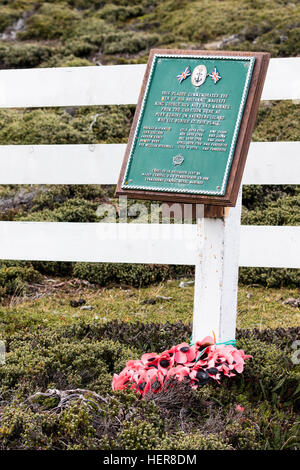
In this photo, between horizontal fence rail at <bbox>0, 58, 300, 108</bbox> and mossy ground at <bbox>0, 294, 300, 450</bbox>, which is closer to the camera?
mossy ground at <bbox>0, 294, 300, 450</bbox>

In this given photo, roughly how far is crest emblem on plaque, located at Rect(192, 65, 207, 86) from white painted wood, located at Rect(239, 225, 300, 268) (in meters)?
1.55

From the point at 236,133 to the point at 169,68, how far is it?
1.92ft

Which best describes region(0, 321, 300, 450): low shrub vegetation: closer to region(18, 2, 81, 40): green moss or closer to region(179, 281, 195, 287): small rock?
region(179, 281, 195, 287): small rock

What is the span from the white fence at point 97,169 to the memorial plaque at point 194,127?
4.84ft

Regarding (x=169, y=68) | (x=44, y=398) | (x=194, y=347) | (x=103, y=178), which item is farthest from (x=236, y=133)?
(x=103, y=178)

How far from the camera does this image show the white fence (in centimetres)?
464

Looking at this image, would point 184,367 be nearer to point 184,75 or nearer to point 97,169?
point 184,75

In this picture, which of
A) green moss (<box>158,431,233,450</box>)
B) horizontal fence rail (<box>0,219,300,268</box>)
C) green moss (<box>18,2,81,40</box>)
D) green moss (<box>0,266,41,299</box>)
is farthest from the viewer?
green moss (<box>18,2,81,40</box>)

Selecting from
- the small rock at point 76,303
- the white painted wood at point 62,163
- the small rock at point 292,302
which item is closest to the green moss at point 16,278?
the small rock at point 76,303

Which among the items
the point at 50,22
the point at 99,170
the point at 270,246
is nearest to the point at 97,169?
the point at 99,170

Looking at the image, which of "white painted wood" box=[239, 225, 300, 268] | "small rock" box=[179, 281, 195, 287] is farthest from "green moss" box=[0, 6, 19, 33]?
"white painted wood" box=[239, 225, 300, 268]

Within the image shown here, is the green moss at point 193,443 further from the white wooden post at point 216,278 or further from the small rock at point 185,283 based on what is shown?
the small rock at point 185,283

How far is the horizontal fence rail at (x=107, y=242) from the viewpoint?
480 cm

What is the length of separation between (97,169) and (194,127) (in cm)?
185
